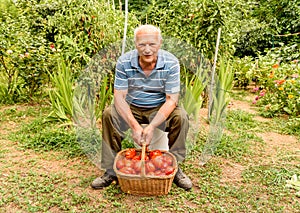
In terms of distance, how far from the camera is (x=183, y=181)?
253 centimetres

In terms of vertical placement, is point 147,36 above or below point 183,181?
above

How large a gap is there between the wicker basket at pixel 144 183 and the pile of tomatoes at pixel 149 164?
0.04 m

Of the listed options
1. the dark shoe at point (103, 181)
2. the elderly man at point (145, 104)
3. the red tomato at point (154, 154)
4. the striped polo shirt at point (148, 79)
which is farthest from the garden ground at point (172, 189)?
the striped polo shirt at point (148, 79)

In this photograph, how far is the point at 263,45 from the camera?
7293mm

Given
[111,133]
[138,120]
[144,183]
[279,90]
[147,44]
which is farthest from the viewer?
[279,90]

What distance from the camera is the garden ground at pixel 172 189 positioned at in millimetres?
2305

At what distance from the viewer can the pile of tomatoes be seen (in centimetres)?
234

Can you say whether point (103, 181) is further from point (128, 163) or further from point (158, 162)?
point (158, 162)

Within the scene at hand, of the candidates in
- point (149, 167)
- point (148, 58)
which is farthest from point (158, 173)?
point (148, 58)

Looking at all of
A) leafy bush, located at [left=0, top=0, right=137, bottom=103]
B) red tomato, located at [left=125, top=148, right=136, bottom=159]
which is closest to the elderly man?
red tomato, located at [left=125, top=148, right=136, bottom=159]

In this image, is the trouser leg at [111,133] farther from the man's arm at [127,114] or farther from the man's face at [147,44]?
the man's face at [147,44]

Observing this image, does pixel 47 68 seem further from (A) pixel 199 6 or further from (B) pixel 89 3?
(A) pixel 199 6

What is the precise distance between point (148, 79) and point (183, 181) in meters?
0.78

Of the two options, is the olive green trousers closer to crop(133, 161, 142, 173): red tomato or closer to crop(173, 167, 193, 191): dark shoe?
crop(173, 167, 193, 191): dark shoe
